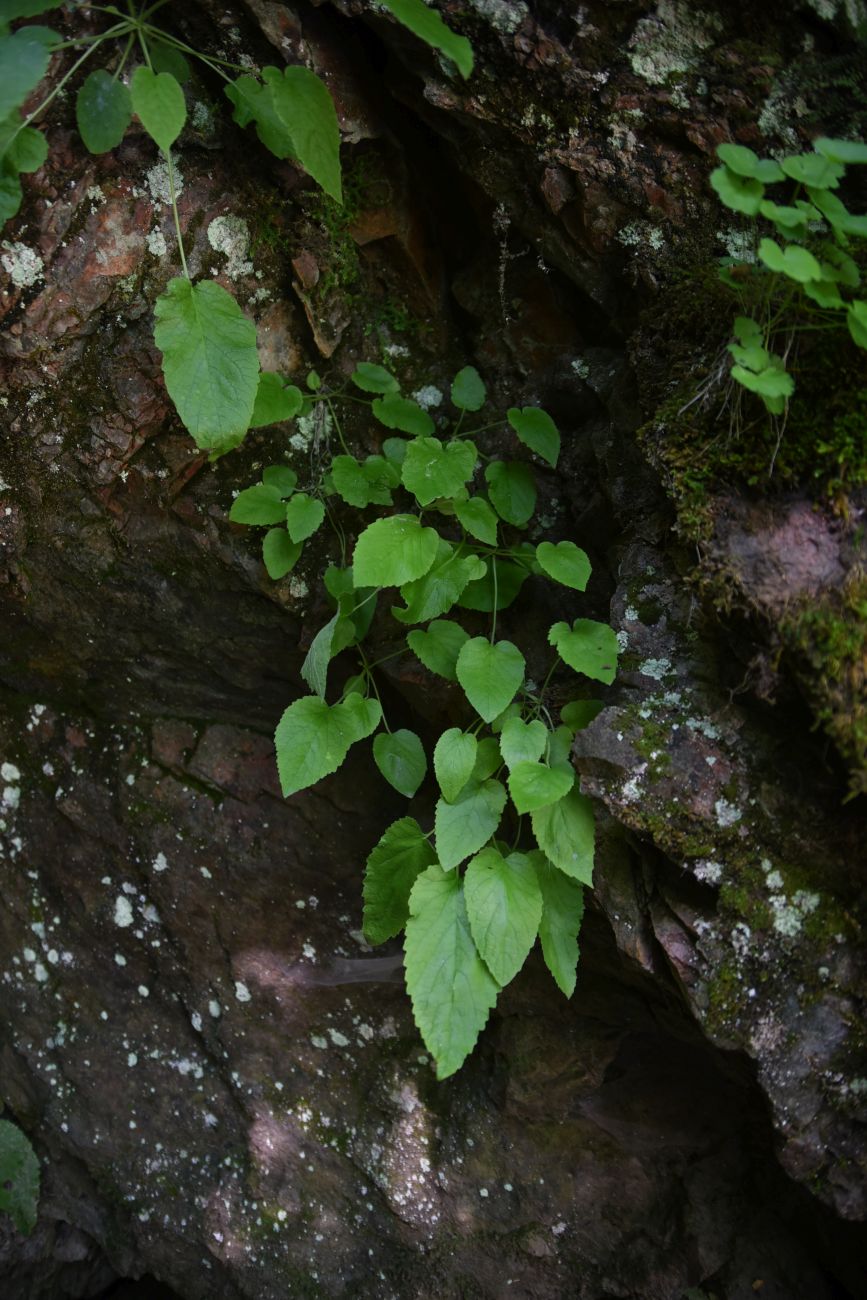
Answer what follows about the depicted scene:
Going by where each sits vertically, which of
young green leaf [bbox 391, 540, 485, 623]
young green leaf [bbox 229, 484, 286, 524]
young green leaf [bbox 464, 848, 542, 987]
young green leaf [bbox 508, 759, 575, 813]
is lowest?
young green leaf [bbox 464, 848, 542, 987]

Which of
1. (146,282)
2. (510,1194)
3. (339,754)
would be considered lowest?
(510,1194)

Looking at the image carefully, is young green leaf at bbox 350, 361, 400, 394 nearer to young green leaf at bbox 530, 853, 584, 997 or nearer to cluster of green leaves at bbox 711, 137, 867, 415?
cluster of green leaves at bbox 711, 137, 867, 415

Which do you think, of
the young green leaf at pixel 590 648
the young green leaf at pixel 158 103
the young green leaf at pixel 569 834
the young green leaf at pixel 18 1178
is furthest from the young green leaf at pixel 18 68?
the young green leaf at pixel 18 1178

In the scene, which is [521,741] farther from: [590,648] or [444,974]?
[444,974]

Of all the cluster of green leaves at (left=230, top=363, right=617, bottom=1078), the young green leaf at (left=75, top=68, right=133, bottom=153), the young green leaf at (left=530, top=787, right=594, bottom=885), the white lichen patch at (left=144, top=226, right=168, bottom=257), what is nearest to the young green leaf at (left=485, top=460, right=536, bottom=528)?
the cluster of green leaves at (left=230, top=363, right=617, bottom=1078)

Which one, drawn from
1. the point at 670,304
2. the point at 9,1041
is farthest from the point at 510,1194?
the point at 670,304

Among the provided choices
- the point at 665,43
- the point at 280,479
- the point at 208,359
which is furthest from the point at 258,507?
the point at 665,43

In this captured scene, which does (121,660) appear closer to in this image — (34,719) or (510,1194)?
(34,719)
